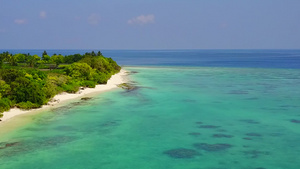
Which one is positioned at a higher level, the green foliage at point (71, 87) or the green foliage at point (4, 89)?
the green foliage at point (4, 89)

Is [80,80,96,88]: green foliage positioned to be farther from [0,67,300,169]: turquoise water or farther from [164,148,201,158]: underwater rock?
[164,148,201,158]: underwater rock

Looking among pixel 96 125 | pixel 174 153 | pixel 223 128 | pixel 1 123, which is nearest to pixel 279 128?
pixel 223 128

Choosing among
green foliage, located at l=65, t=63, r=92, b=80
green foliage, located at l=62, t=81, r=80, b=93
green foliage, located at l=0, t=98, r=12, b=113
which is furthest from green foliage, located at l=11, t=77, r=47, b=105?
green foliage, located at l=65, t=63, r=92, b=80


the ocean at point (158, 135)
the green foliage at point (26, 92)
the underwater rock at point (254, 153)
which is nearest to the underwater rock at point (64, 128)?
the ocean at point (158, 135)

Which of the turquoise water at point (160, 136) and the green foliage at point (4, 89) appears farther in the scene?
the green foliage at point (4, 89)

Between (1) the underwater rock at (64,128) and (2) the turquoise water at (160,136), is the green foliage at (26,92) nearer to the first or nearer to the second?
(2) the turquoise water at (160,136)
